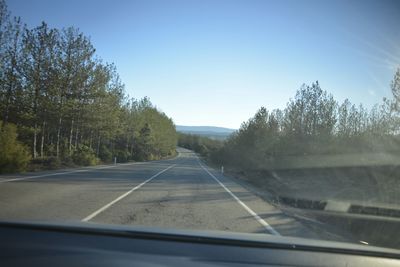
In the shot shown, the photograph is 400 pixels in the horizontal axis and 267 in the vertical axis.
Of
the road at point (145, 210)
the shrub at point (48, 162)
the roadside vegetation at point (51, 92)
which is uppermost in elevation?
the roadside vegetation at point (51, 92)

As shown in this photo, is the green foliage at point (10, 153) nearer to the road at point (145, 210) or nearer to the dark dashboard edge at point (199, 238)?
the road at point (145, 210)

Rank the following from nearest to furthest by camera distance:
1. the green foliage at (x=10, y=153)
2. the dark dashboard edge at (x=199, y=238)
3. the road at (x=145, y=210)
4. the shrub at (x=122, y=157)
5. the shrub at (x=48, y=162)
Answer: the dark dashboard edge at (x=199, y=238) < the road at (x=145, y=210) < the green foliage at (x=10, y=153) < the shrub at (x=48, y=162) < the shrub at (x=122, y=157)

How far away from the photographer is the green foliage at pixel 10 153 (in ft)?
79.7

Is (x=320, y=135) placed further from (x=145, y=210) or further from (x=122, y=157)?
(x=122, y=157)

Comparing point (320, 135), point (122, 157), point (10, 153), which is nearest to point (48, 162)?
point (10, 153)

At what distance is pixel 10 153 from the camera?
24.6 m

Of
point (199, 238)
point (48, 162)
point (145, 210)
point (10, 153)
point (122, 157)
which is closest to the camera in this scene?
point (199, 238)

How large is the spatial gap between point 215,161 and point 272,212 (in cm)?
7049

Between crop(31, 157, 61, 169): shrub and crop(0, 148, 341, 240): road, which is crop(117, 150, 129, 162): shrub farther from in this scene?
crop(0, 148, 341, 240): road

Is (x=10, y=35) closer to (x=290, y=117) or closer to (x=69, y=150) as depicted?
(x=69, y=150)

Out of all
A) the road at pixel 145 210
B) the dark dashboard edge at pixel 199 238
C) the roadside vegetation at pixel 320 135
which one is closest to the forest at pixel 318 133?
the roadside vegetation at pixel 320 135

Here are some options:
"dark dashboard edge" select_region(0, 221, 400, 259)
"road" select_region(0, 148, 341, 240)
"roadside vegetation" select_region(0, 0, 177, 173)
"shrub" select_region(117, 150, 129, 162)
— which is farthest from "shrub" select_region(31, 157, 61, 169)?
"shrub" select_region(117, 150, 129, 162)

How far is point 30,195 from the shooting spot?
13398mm

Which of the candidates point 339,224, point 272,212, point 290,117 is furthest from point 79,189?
point 290,117
